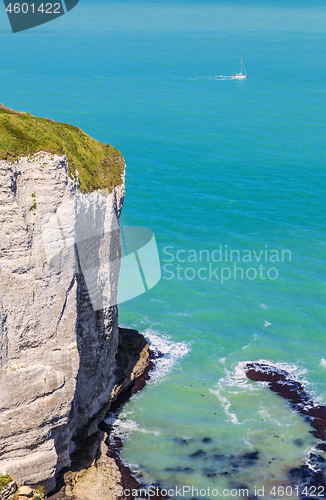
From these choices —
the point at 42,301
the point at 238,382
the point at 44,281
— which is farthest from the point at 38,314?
the point at 238,382

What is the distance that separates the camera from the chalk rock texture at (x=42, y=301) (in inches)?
1036

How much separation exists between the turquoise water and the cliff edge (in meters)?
8.73

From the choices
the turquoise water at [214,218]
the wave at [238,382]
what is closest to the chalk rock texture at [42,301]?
the turquoise water at [214,218]

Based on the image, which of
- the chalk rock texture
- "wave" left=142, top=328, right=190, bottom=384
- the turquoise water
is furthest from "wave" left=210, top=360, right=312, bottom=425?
the chalk rock texture

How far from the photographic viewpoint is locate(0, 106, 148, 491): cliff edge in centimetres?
2631

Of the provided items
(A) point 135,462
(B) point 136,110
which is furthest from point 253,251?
(B) point 136,110

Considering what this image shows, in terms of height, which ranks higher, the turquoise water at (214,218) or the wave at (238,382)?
the turquoise water at (214,218)

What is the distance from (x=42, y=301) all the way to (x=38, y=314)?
685mm

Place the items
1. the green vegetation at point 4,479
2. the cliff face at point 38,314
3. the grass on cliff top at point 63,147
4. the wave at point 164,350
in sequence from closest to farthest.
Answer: the cliff face at point 38,314
the grass on cliff top at point 63,147
the green vegetation at point 4,479
the wave at point 164,350

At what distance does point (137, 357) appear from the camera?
4428 centimetres

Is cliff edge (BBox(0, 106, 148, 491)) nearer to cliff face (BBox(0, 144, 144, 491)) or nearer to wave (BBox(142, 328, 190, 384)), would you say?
cliff face (BBox(0, 144, 144, 491))

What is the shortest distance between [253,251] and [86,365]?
1358 inches

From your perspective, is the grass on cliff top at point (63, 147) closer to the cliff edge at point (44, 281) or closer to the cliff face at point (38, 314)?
the cliff edge at point (44, 281)

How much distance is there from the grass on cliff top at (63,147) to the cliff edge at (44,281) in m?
0.07
